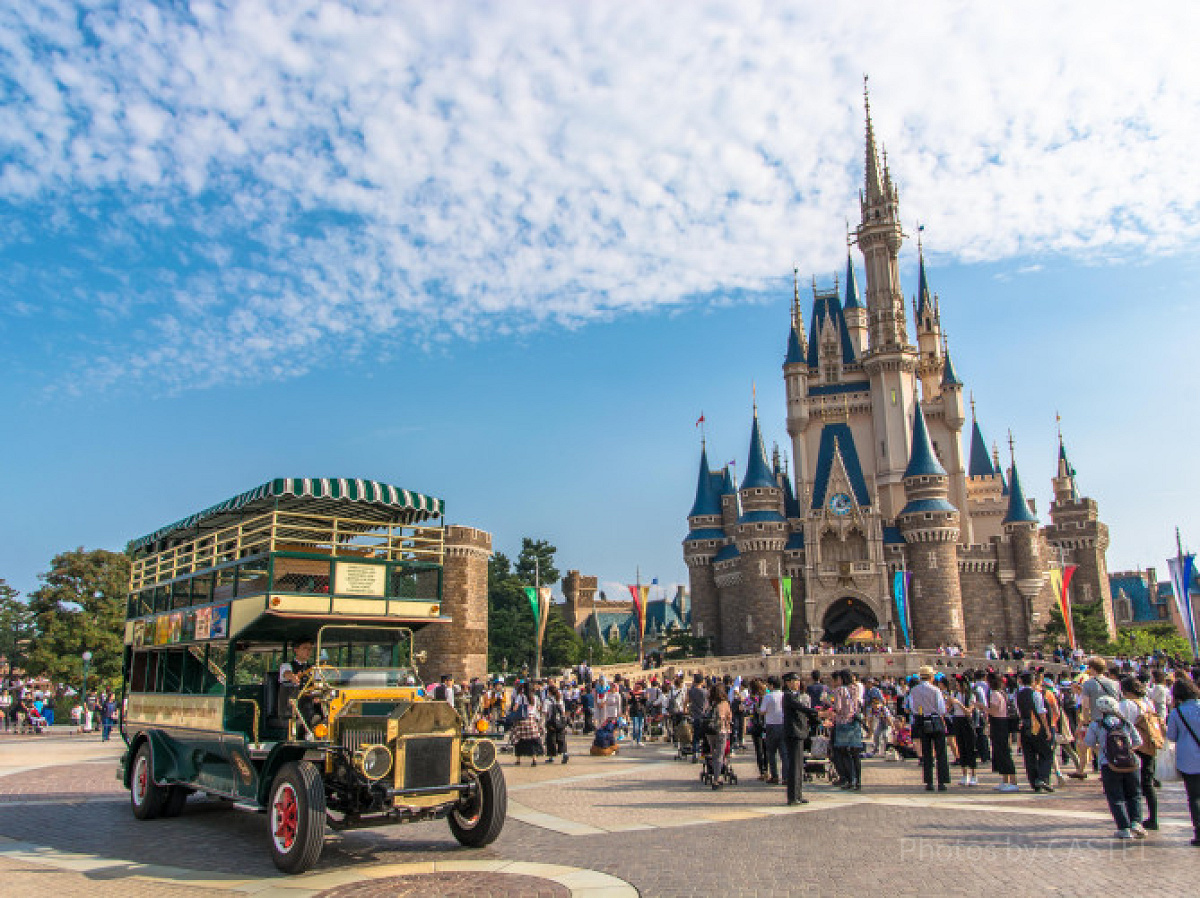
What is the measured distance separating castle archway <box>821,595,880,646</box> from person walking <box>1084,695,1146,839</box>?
47322 mm

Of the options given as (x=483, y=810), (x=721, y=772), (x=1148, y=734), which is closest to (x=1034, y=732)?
(x=1148, y=734)

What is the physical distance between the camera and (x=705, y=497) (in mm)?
61688

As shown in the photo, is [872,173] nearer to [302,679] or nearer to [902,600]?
[902,600]

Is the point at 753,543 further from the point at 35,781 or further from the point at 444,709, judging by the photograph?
the point at 444,709

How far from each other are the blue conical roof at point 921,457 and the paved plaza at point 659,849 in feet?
141

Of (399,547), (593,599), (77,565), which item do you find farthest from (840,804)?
(593,599)

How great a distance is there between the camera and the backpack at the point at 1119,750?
869 cm

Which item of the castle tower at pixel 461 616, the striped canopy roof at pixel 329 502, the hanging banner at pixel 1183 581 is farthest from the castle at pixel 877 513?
the striped canopy roof at pixel 329 502

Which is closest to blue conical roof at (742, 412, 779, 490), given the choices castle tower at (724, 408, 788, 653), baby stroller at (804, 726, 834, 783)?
castle tower at (724, 408, 788, 653)

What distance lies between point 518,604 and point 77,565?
34.7 m

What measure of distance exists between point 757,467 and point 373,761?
5192 centimetres

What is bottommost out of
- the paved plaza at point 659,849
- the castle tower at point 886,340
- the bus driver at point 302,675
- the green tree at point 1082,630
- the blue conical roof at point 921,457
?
the paved plaza at point 659,849

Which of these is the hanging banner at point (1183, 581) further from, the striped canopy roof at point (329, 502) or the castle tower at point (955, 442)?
the castle tower at point (955, 442)

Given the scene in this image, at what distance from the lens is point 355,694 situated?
28.7ft
